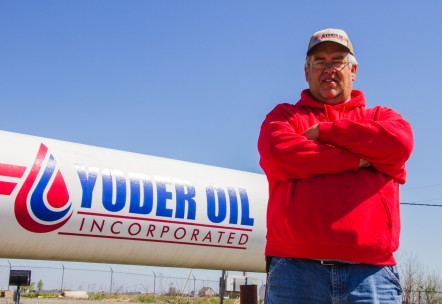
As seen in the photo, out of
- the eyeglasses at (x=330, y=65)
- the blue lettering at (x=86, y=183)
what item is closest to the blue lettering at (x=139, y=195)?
the blue lettering at (x=86, y=183)

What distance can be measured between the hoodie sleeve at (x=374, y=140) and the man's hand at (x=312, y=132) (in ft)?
0.08

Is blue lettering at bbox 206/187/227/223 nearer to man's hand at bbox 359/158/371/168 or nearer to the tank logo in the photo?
the tank logo

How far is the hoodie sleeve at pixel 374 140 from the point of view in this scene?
245 cm

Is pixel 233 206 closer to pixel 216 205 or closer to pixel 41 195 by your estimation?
pixel 216 205

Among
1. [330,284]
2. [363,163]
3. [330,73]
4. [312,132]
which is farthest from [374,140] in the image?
[330,284]

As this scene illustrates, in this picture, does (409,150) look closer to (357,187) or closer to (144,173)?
(357,187)

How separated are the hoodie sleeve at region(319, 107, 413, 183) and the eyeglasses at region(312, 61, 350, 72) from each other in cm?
32

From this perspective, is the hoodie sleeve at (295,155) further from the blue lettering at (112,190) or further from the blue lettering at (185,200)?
the blue lettering at (185,200)

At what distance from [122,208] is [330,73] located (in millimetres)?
4566

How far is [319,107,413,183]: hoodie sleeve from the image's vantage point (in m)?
2.45

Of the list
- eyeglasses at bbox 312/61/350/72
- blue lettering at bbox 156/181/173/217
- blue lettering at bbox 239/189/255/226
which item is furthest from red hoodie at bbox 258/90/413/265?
blue lettering at bbox 239/189/255/226

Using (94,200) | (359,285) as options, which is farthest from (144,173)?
(359,285)

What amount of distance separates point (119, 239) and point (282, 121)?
15.4 ft

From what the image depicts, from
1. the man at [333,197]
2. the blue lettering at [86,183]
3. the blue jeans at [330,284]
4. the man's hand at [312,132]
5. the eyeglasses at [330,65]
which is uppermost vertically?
the eyeglasses at [330,65]
